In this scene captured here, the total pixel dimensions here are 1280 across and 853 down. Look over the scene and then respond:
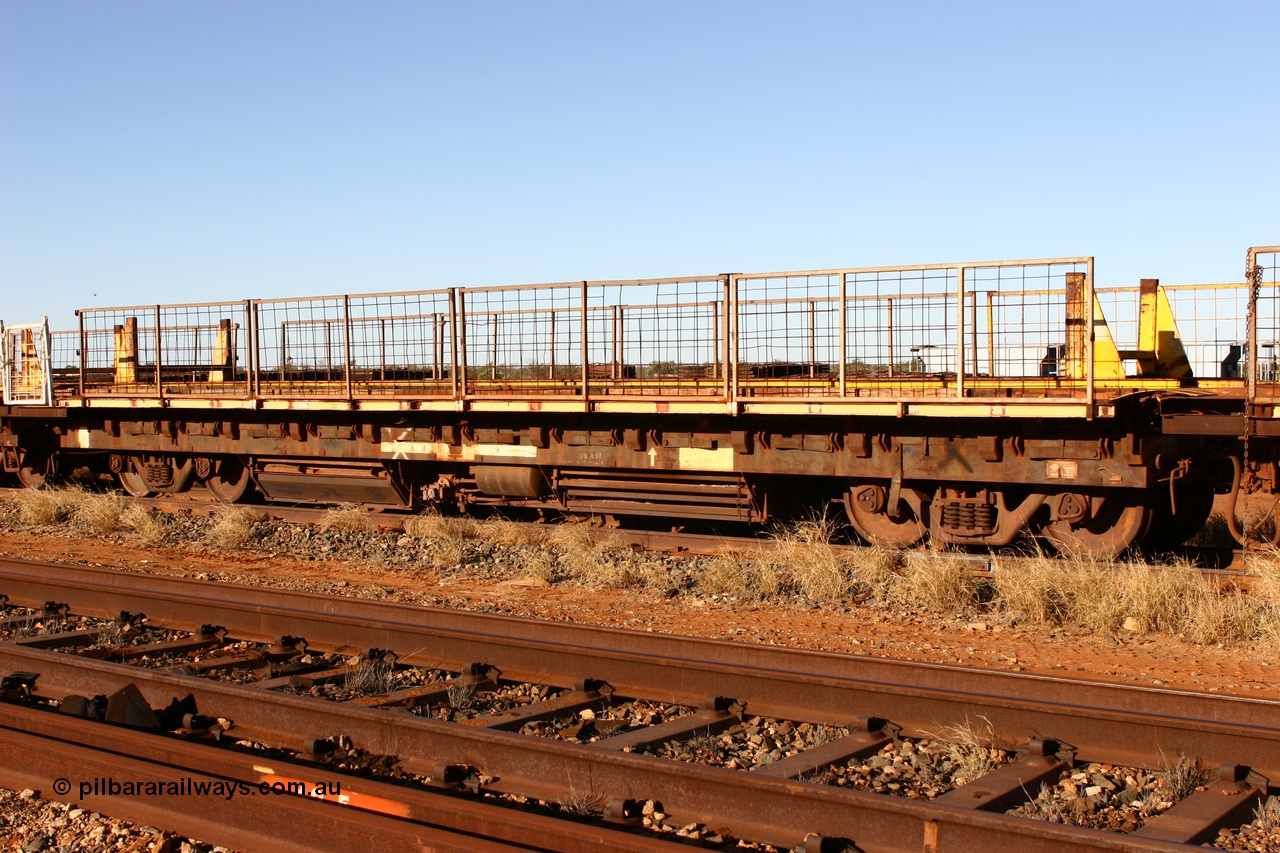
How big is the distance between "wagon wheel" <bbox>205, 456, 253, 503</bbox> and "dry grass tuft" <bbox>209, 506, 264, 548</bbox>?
2.49 m

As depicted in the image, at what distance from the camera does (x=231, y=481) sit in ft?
60.0

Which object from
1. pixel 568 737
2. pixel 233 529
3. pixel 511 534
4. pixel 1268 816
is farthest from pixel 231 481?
pixel 1268 816

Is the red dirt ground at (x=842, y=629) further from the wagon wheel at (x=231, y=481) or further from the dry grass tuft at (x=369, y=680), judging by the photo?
the wagon wheel at (x=231, y=481)

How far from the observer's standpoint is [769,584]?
10.5m

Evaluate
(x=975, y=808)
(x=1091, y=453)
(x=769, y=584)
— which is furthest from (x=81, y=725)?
(x=1091, y=453)

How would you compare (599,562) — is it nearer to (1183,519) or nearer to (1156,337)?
(1183,519)

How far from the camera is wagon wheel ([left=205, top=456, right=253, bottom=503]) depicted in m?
17.8

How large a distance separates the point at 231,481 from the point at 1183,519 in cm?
1354

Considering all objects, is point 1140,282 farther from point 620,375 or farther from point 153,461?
point 153,461

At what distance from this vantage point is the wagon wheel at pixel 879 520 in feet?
40.5

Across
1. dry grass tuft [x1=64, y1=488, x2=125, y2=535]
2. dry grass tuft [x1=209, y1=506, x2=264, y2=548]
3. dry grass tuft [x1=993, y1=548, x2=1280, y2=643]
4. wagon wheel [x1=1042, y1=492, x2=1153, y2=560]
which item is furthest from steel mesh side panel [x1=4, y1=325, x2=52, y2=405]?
dry grass tuft [x1=993, y1=548, x2=1280, y2=643]

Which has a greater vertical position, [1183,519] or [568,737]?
[1183,519]

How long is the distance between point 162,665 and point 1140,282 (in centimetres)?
1089

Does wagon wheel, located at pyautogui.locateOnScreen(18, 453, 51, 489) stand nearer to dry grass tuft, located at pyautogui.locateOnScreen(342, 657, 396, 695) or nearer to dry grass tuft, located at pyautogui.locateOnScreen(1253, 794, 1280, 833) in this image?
dry grass tuft, located at pyautogui.locateOnScreen(342, 657, 396, 695)
